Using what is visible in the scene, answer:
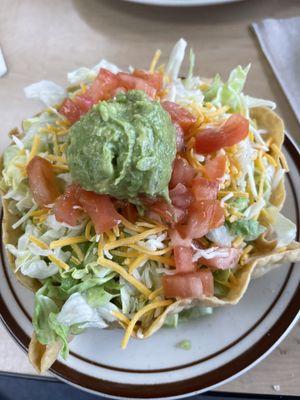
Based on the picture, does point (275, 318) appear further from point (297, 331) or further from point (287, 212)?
point (287, 212)

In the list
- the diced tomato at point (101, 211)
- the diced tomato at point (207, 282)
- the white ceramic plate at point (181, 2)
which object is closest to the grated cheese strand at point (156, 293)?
the diced tomato at point (207, 282)

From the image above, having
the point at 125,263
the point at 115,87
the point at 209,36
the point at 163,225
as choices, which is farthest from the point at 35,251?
the point at 209,36

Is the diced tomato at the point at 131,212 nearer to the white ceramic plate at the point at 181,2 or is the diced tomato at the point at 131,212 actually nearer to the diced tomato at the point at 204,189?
the diced tomato at the point at 204,189

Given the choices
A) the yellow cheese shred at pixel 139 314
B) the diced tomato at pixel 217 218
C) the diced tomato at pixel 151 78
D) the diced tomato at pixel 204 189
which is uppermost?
the diced tomato at pixel 151 78

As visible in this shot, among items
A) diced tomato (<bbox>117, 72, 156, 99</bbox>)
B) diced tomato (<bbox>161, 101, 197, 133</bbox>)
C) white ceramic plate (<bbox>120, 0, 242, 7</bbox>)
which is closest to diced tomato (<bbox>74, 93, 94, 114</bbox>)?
diced tomato (<bbox>117, 72, 156, 99</bbox>)

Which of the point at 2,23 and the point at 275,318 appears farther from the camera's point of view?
the point at 2,23

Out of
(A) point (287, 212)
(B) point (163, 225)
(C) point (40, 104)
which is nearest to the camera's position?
(B) point (163, 225)
